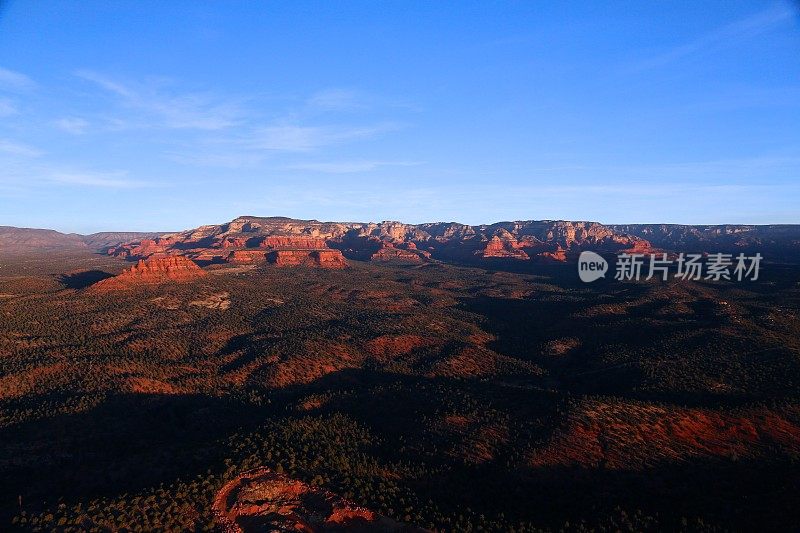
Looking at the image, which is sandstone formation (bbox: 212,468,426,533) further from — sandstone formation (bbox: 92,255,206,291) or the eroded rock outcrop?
the eroded rock outcrop

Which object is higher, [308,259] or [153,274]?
[153,274]

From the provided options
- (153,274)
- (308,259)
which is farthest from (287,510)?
(308,259)

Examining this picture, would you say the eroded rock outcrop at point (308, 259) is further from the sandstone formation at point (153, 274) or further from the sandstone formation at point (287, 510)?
the sandstone formation at point (287, 510)

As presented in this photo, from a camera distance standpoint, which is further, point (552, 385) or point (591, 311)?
point (591, 311)

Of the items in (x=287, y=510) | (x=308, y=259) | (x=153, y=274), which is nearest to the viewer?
(x=287, y=510)

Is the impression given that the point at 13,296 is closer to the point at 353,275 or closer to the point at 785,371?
the point at 353,275

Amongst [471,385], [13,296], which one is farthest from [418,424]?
[13,296]

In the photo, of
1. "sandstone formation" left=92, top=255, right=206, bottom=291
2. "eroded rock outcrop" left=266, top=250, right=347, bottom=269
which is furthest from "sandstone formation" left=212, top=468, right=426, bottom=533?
"eroded rock outcrop" left=266, top=250, right=347, bottom=269

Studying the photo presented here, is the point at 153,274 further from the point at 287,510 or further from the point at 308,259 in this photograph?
the point at 287,510
